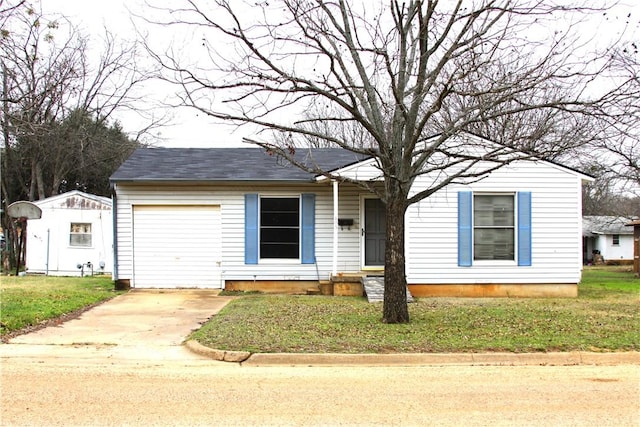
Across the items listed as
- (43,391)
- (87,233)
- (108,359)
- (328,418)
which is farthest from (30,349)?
(87,233)

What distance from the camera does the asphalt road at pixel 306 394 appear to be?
5284 mm

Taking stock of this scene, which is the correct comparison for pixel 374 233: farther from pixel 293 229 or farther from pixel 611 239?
pixel 611 239

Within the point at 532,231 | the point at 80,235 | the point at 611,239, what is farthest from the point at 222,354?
the point at 611,239

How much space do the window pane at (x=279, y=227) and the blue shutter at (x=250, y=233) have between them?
0.78ft

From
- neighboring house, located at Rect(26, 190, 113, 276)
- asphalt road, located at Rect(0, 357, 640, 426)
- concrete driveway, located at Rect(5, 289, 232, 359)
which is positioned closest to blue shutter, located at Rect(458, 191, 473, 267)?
concrete driveway, located at Rect(5, 289, 232, 359)

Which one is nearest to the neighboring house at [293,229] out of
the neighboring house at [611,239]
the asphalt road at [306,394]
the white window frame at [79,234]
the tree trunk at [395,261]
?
the tree trunk at [395,261]

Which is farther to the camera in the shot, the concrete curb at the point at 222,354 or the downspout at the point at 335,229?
the downspout at the point at 335,229

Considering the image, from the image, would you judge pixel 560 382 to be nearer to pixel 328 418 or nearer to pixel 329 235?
pixel 328 418

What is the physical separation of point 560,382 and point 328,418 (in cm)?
289

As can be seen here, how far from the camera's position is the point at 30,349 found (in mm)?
8203

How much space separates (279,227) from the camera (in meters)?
15.5

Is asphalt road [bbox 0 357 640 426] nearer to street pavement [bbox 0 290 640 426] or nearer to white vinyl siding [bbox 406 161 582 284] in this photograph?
street pavement [bbox 0 290 640 426]

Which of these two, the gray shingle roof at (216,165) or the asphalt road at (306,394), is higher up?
the gray shingle roof at (216,165)

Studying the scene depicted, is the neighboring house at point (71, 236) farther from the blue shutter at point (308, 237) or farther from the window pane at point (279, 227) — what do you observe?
the blue shutter at point (308, 237)
